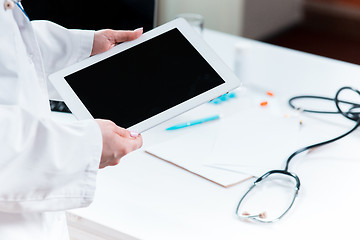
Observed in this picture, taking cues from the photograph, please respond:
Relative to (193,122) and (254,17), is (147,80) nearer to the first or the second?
(193,122)

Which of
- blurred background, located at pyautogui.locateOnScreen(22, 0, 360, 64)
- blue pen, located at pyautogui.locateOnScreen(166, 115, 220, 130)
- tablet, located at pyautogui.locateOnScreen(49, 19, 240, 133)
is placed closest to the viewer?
tablet, located at pyautogui.locateOnScreen(49, 19, 240, 133)

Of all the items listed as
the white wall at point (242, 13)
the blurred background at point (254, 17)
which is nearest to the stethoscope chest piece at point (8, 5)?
the blurred background at point (254, 17)

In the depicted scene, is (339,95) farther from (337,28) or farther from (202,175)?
(337,28)

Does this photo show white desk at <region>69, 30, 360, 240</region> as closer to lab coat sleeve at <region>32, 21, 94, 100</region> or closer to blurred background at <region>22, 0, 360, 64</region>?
lab coat sleeve at <region>32, 21, 94, 100</region>

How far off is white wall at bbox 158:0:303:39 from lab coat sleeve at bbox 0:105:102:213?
135 centimetres

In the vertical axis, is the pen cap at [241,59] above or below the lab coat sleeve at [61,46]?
below

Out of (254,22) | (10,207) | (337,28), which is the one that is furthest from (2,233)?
(337,28)

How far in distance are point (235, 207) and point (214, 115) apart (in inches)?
13.5

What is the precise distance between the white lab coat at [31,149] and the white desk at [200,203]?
0.51 ft

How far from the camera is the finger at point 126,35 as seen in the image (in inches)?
43.9

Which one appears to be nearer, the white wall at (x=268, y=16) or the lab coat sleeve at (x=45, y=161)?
the lab coat sleeve at (x=45, y=161)

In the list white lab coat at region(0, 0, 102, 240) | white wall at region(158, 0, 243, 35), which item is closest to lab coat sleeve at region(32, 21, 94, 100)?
white lab coat at region(0, 0, 102, 240)

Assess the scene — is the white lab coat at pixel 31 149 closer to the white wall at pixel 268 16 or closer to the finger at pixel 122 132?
the finger at pixel 122 132

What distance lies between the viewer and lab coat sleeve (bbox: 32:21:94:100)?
108 cm
